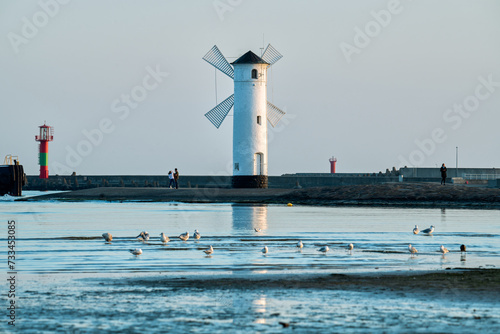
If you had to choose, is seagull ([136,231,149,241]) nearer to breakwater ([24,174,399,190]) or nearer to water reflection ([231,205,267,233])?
water reflection ([231,205,267,233])

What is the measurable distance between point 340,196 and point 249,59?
43.5 ft

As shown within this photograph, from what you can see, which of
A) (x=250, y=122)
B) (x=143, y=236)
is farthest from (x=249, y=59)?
(x=143, y=236)

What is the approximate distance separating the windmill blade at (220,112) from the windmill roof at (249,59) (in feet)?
14.0

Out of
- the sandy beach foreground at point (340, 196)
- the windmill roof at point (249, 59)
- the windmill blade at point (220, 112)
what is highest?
the windmill roof at point (249, 59)

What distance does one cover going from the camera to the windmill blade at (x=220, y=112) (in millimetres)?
61875

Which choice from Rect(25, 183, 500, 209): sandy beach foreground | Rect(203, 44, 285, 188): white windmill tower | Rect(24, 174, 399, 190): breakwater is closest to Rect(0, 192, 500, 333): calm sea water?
Rect(25, 183, 500, 209): sandy beach foreground

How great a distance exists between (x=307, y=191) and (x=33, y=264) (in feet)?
119

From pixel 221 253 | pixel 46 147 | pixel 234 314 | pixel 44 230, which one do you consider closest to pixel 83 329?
pixel 234 314

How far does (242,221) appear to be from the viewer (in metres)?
30.5

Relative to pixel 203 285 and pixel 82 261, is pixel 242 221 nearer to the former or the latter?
pixel 82 261

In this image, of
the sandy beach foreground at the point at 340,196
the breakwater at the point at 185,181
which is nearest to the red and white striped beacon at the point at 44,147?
the breakwater at the point at 185,181

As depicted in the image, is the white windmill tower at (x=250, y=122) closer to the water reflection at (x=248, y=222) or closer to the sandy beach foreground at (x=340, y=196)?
the sandy beach foreground at (x=340, y=196)

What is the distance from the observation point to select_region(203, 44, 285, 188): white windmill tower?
57.5m

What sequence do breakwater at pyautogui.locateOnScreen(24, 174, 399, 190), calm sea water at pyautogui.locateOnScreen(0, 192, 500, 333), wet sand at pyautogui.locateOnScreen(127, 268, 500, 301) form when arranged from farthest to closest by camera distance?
breakwater at pyautogui.locateOnScreen(24, 174, 399, 190)
wet sand at pyautogui.locateOnScreen(127, 268, 500, 301)
calm sea water at pyautogui.locateOnScreen(0, 192, 500, 333)
